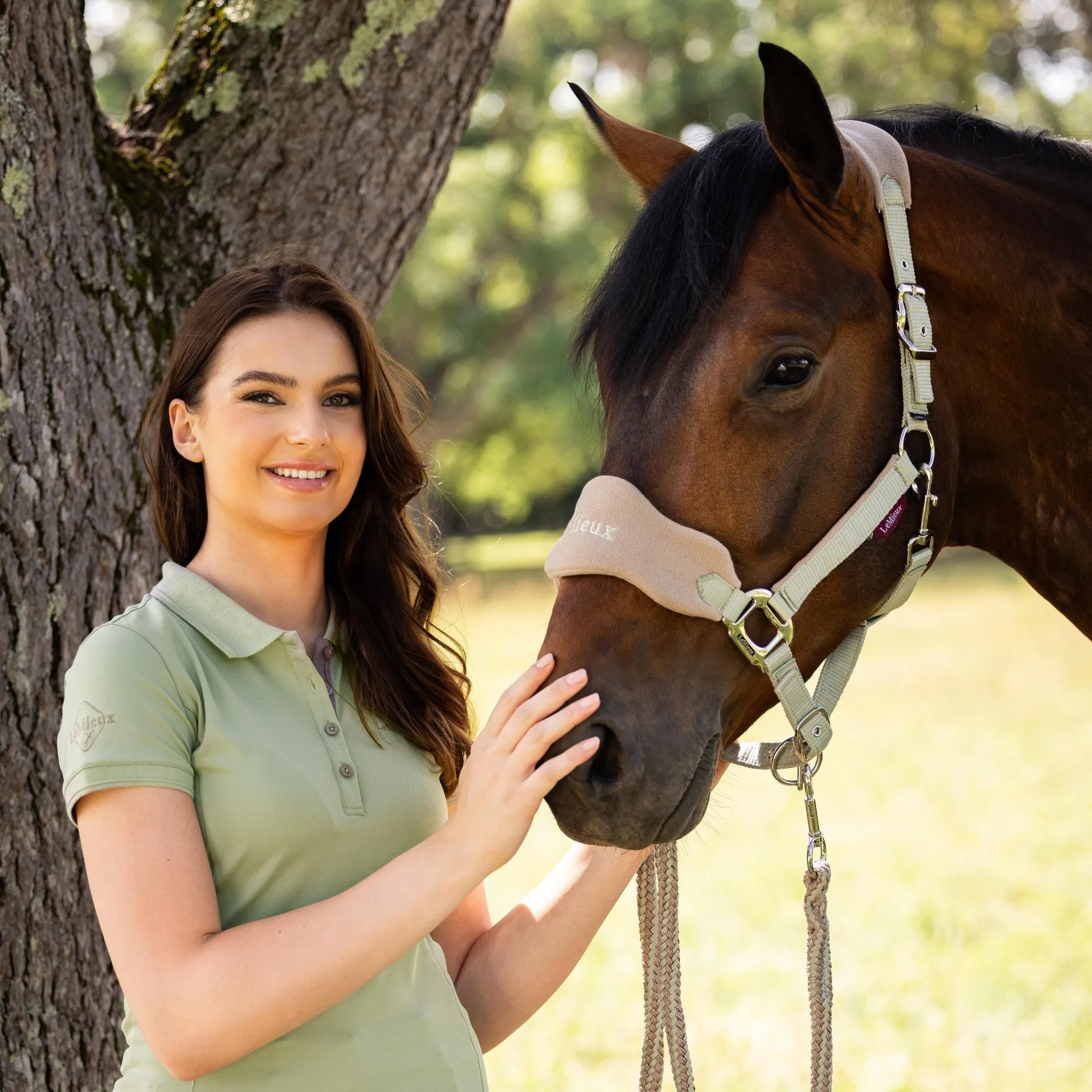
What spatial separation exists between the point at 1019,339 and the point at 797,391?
448mm

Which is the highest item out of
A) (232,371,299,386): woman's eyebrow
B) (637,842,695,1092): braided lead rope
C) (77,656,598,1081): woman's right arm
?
(232,371,299,386): woman's eyebrow

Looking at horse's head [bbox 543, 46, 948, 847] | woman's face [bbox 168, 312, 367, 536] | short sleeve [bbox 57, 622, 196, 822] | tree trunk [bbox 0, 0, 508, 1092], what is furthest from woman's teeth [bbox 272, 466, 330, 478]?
tree trunk [bbox 0, 0, 508, 1092]

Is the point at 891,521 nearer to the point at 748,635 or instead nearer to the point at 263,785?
the point at 748,635

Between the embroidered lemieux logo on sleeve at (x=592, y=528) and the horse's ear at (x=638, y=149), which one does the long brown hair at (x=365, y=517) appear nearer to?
the embroidered lemieux logo on sleeve at (x=592, y=528)

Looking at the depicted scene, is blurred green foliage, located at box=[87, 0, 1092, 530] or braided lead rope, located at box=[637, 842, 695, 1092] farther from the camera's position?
blurred green foliage, located at box=[87, 0, 1092, 530]

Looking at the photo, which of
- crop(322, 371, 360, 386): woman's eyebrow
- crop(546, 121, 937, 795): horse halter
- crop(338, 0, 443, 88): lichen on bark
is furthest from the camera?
crop(338, 0, 443, 88): lichen on bark

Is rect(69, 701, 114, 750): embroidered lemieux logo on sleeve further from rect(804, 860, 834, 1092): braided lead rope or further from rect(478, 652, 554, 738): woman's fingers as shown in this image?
rect(804, 860, 834, 1092): braided lead rope

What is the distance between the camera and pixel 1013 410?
1.88 meters

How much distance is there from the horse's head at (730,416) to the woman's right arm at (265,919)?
0.33 feet

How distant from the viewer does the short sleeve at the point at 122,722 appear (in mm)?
1449

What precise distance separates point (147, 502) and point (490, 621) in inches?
530

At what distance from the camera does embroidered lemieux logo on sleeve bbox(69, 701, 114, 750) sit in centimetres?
147

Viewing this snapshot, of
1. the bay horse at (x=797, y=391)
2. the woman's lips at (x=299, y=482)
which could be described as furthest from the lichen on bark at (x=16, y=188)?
the bay horse at (x=797, y=391)

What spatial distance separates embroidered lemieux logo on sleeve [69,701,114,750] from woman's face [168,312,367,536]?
1.36ft
